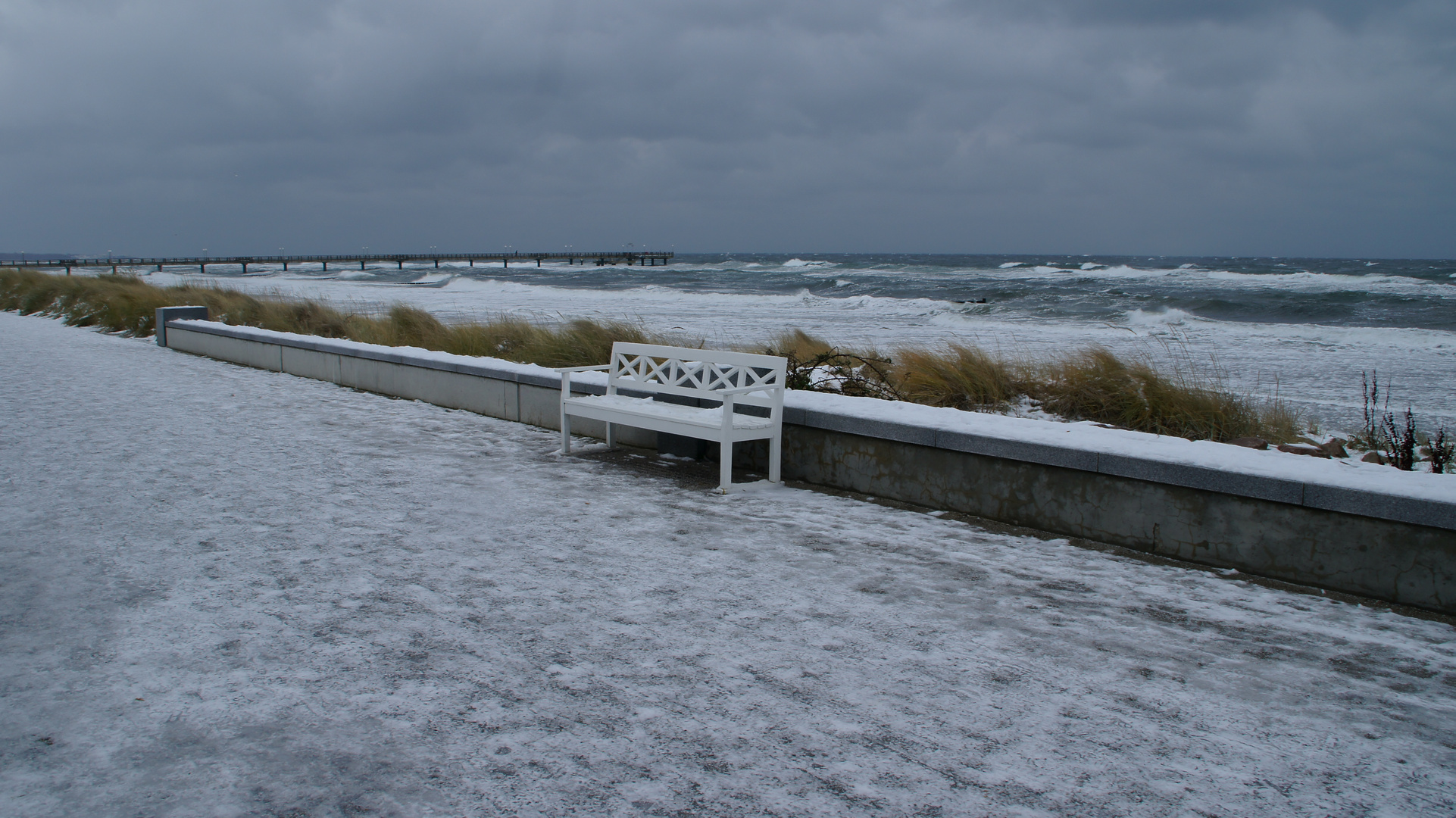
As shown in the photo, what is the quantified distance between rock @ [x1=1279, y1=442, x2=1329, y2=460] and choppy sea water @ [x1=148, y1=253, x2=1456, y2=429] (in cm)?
188

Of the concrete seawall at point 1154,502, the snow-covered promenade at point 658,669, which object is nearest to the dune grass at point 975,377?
the concrete seawall at point 1154,502

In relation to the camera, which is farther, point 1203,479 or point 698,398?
point 698,398

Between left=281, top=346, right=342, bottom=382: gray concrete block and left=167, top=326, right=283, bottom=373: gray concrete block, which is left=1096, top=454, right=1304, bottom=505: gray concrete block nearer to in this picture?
left=281, top=346, right=342, bottom=382: gray concrete block

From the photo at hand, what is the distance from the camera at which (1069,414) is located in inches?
251

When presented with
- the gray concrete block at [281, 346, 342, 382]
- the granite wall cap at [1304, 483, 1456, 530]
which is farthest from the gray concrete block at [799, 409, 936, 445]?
the gray concrete block at [281, 346, 342, 382]

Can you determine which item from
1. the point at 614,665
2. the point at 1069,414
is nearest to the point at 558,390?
the point at 1069,414

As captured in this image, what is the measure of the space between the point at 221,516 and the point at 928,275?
5319 centimetres

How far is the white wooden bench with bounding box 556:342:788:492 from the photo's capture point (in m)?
5.16

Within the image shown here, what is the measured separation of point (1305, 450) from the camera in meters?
5.28

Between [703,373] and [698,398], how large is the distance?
0.72 feet

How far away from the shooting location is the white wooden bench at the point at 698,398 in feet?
16.9

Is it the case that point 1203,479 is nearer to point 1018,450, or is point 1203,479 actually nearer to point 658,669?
point 1018,450

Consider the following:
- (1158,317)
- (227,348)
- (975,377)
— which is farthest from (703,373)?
(1158,317)

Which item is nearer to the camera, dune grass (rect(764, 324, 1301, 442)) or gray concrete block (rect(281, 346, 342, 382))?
dune grass (rect(764, 324, 1301, 442))
